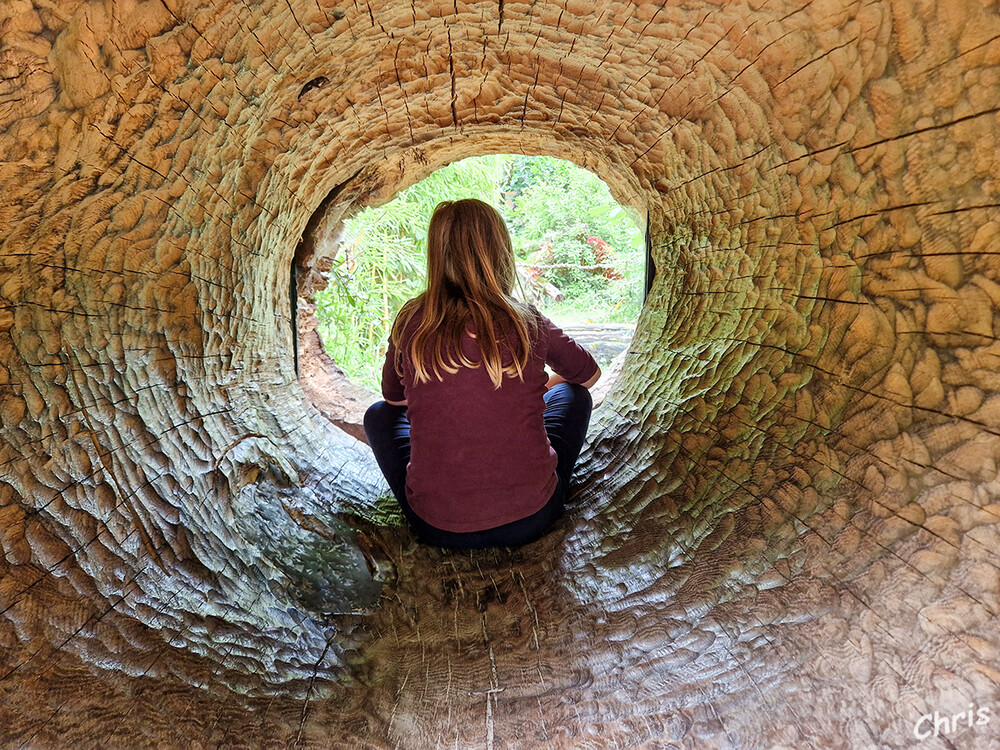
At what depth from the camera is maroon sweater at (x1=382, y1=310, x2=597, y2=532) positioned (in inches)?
75.9

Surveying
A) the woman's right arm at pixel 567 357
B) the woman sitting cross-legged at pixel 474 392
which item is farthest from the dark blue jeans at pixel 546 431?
the woman's right arm at pixel 567 357

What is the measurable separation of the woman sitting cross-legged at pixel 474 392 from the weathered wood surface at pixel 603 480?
0.16 m

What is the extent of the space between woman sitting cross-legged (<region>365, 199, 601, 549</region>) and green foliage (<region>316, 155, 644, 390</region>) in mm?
4189

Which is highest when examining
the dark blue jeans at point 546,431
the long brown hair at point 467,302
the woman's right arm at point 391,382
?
the long brown hair at point 467,302

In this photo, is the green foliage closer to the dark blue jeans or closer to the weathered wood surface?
the dark blue jeans

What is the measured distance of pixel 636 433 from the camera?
230cm

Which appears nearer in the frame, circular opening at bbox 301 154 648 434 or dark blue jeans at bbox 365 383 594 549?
dark blue jeans at bbox 365 383 594 549

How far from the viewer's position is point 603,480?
7.36 feet

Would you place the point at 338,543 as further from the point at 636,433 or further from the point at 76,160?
the point at 76,160

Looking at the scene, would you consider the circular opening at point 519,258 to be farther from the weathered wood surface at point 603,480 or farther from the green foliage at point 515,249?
the weathered wood surface at point 603,480

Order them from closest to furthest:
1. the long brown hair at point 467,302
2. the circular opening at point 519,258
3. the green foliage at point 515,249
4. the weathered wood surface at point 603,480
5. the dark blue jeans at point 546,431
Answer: the weathered wood surface at point 603,480 → the long brown hair at point 467,302 → the dark blue jeans at point 546,431 → the circular opening at point 519,258 → the green foliage at point 515,249

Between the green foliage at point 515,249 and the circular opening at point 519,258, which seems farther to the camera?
the green foliage at point 515,249

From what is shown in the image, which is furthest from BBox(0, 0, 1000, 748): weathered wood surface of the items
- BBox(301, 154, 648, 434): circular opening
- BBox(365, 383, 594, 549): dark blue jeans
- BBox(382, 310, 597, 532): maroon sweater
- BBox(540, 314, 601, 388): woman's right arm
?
BBox(301, 154, 648, 434): circular opening

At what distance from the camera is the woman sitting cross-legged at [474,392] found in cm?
191
